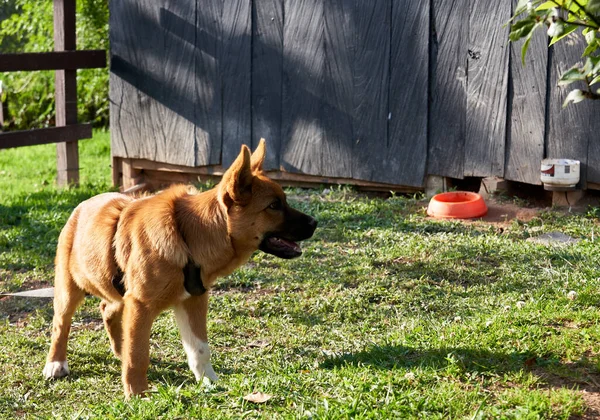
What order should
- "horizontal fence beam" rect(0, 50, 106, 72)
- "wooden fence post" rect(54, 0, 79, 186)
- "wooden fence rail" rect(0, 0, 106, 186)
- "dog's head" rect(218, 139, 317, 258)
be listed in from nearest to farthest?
"dog's head" rect(218, 139, 317, 258), "horizontal fence beam" rect(0, 50, 106, 72), "wooden fence rail" rect(0, 0, 106, 186), "wooden fence post" rect(54, 0, 79, 186)

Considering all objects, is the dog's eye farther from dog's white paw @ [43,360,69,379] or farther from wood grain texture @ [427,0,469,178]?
wood grain texture @ [427,0,469,178]

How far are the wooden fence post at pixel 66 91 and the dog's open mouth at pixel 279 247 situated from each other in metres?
6.27

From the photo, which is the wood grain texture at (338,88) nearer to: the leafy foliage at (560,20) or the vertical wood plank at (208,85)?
the vertical wood plank at (208,85)

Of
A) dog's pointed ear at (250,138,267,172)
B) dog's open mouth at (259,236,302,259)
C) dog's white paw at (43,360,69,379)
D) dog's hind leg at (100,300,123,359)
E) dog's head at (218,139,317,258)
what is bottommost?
dog's white paw at (43,360,69,379)

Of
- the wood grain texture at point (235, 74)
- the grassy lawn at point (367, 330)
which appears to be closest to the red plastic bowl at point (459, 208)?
the grassy lawn at point (367, 330)

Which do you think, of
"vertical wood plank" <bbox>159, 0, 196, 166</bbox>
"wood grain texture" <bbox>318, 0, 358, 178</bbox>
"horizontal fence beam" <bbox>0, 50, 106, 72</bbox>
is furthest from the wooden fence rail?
"wood grain texture" <bbox>318, 0, 358, 178</bbox>

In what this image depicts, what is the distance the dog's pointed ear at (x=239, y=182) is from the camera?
177 inches

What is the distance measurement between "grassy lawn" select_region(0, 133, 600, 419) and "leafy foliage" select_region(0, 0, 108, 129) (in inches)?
258

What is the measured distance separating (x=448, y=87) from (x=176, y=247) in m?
4.70

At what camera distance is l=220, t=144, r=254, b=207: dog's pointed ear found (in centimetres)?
449

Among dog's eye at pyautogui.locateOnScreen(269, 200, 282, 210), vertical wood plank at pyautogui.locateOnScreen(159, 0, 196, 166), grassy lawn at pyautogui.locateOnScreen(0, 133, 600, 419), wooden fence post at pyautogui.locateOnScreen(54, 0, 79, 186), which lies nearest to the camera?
grassy lawn at pyautogui.locateOnScreen(0, 133, 600, 419)

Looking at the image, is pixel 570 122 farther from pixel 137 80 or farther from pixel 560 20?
pixel 137 80

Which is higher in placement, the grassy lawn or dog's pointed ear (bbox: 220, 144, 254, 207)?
dog's pointed ear (bbox: 220, 144, 254, 207)

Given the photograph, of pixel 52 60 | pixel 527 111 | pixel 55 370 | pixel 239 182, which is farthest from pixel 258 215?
pixel 52 60
